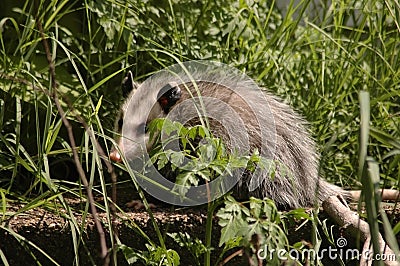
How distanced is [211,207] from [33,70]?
1.46m

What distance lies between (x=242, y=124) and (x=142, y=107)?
52 cm

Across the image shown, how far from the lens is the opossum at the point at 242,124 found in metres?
3.31

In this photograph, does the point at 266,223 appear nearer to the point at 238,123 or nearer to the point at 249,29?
the point at 238,123

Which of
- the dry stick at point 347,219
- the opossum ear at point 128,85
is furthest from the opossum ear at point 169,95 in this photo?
the dry stick at point 347,219

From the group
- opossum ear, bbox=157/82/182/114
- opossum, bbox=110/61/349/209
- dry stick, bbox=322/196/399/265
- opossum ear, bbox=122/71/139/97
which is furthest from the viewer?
opossum ear, bbox=122/71/139/97

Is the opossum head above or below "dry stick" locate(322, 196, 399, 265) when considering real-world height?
above

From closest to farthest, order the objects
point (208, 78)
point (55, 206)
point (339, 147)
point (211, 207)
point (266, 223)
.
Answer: point (266, 223), point (211, 207), point (55, 206), point (208, 78), point (339, 147)

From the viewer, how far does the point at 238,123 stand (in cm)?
340

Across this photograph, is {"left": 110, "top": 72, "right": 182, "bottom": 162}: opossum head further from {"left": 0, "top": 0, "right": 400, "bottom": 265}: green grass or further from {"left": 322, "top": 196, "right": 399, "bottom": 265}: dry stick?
{"left": 322, "top": 196, "right": 399, "bottom": 265}: dry stick

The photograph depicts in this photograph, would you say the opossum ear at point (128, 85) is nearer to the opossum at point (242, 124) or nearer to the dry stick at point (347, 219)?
the opossum at point (242, 124)

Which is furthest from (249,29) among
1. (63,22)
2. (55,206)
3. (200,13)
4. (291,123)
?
(55,206)

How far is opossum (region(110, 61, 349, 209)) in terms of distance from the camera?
130 inches

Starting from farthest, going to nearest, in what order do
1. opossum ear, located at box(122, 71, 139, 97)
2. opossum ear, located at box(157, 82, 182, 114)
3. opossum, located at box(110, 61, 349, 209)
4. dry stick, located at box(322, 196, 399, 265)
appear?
opossum ear, located at box(122, 71, 139, 97) < opossum ear, located at box(157, 82, 182, 114) < opossum, located at box(110, 61, 349, 209) < dry stick, located at box(322, 196, 399, 265)

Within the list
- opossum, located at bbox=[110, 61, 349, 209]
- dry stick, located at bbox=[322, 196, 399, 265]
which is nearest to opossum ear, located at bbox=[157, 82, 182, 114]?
opossum, located at bbox=[110, 61, 349, 209]
